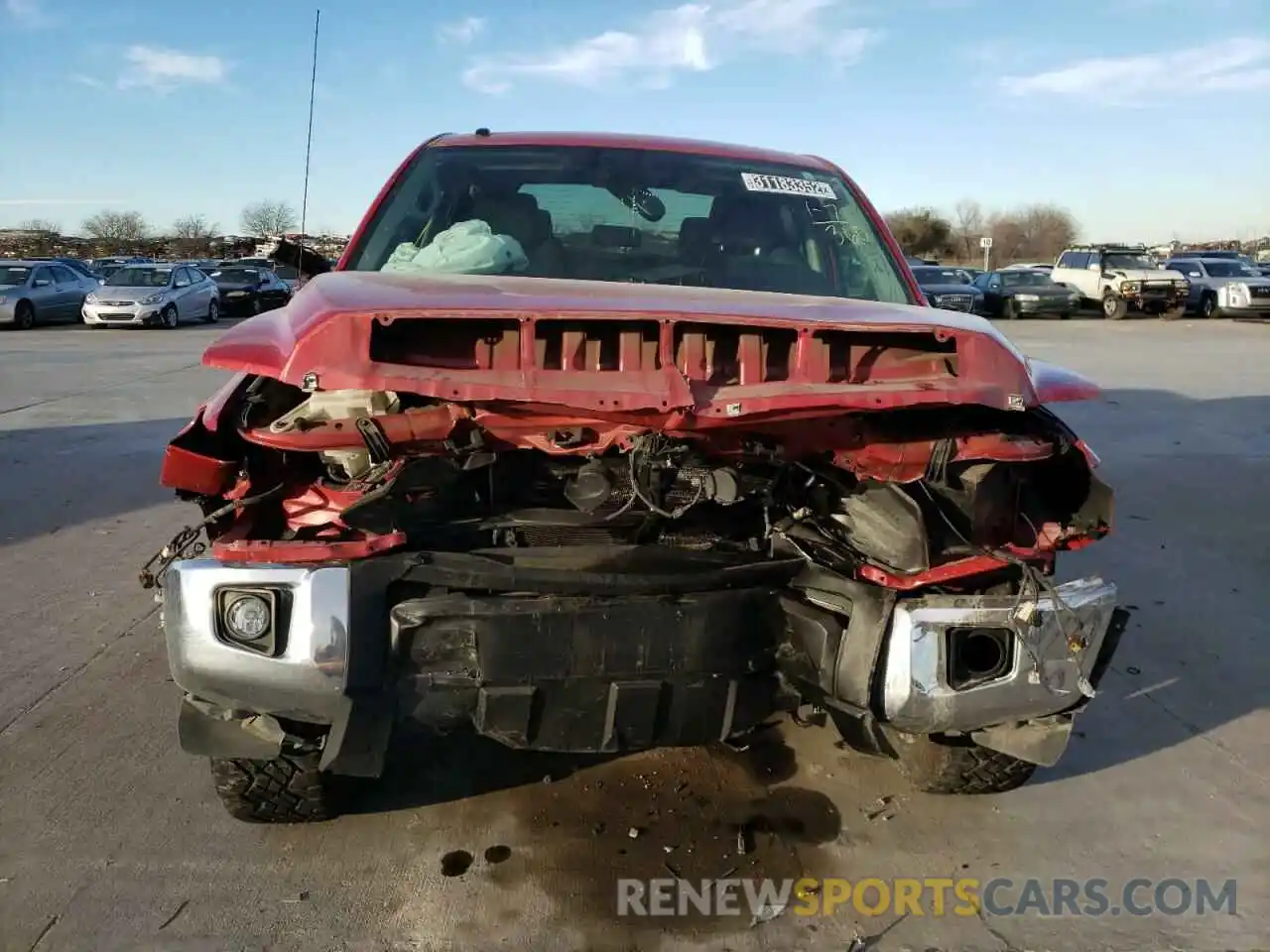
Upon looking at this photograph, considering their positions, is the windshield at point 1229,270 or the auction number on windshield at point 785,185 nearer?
the auction number on windshield at point 785,185

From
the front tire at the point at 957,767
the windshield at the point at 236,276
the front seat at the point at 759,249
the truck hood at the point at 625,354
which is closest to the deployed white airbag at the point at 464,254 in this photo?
the front seat at the point at 759,249

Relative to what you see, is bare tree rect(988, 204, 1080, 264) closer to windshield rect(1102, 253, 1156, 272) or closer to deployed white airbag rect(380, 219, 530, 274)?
windshield rect(1102, 253, 1156, 272)

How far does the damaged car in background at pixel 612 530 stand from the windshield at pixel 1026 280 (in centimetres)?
2608

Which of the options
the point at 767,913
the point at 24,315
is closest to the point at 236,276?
the point at 24,315

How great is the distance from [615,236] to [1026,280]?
25.9 meters

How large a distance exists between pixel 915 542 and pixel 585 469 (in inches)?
32.8

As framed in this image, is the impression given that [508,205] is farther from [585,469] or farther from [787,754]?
[787,754]

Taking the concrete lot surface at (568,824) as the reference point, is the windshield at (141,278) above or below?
above

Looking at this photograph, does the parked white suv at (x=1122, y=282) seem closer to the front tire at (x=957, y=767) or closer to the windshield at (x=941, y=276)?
the windshield at (x=941, y=276)

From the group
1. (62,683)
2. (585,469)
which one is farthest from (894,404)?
(62,683)

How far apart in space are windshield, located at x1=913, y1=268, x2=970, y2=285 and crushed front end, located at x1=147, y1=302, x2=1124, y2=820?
2407 centimetres

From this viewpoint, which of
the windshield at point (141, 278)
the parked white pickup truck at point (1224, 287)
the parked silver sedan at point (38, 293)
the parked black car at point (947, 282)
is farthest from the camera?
the parked white pickup truck at point (1224, 287)

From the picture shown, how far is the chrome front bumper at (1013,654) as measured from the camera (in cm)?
254

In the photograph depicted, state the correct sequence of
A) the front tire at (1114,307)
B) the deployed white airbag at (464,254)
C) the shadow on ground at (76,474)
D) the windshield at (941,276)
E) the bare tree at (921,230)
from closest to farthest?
the deployed white airbag at (464,254), the shadow on ground at (76,474), the windshield at (941,276), the front tire at (1114,307), the bare tree at (921,230)
